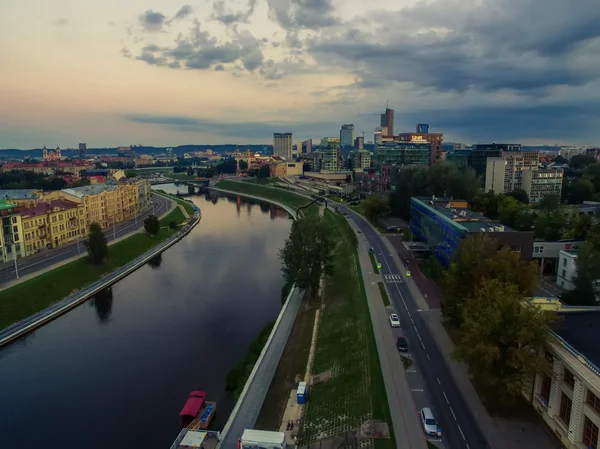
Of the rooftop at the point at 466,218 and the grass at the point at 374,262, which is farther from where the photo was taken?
the grass at the point at 374,262

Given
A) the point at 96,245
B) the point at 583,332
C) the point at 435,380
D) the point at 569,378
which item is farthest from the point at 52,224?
the point at 583,332

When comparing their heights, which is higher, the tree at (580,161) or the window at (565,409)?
the tree at (580,161)

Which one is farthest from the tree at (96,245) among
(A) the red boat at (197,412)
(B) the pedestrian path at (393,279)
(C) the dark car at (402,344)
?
(C) the dark car at (402,344)

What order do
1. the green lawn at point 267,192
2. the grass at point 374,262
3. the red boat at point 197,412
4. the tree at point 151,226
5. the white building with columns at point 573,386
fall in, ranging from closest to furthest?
the white building with columns at point 573,386 → the red boat at point 197,412 → the grass at point 374,262 → the tree at point 151,226 → the green lawn at point 267,192

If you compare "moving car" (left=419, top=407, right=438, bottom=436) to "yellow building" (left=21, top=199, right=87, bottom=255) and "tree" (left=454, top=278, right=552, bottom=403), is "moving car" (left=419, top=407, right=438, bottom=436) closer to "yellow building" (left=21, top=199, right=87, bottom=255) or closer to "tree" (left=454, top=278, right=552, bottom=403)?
"tree" (left=454, top=278, right=552, bottom=403)

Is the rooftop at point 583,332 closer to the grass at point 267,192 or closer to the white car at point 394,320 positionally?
the white car at point 394,320

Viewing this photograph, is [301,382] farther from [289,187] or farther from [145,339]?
[289,187]

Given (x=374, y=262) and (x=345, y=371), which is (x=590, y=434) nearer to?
(x=345, y=371)
